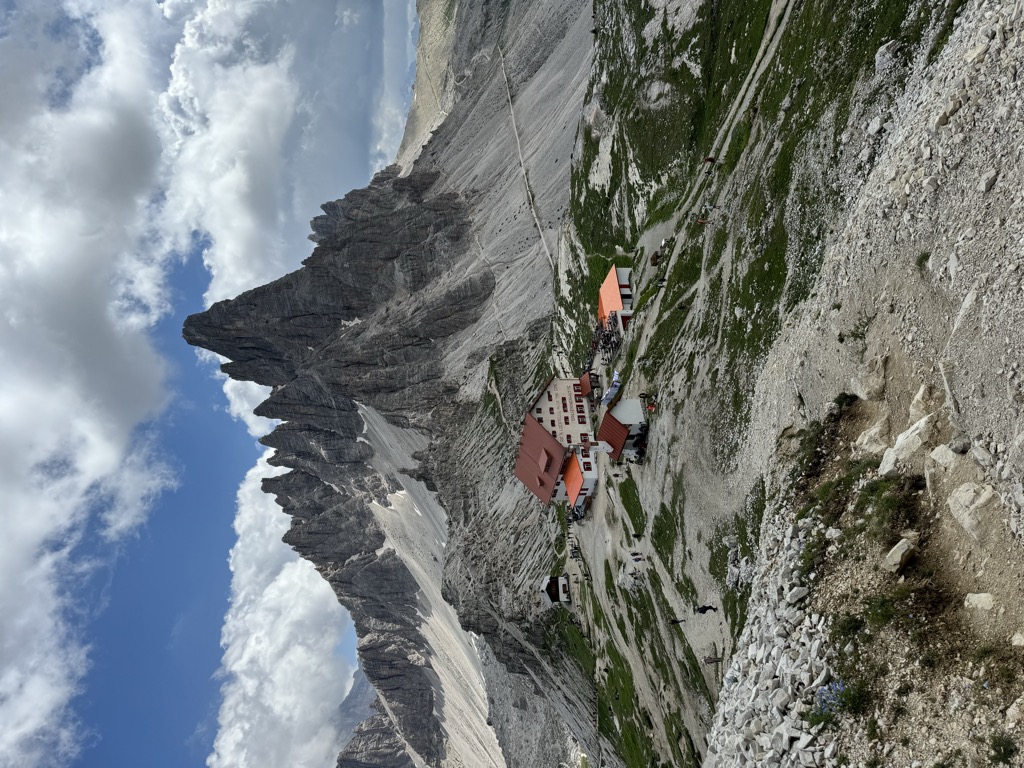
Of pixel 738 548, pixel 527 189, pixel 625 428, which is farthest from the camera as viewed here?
pixel 527 189

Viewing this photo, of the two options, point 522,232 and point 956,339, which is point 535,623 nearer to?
point 956,339

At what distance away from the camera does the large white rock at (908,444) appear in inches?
864

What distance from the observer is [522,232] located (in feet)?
399

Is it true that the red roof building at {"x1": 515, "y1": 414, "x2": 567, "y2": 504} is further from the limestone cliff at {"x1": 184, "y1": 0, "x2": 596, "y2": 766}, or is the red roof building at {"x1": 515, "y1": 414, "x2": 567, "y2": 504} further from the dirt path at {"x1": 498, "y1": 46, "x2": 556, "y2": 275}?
the dirt path at {"x1": 498, "y1": 46, "x2": 556, "y2": 275}

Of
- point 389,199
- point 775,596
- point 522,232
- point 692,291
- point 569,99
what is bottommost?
point 775,596

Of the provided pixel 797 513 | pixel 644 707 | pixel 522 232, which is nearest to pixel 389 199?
pixel 522 232

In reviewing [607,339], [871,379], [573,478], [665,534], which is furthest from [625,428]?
[871,379]

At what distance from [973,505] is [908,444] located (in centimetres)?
389

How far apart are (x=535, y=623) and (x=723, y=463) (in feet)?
146

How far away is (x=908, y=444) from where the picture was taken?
2267 centimetres

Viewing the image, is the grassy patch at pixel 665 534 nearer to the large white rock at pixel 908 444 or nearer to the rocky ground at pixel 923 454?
the rocky ground at pixel 923 454

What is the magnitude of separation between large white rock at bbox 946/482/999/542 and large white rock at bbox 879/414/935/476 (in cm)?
252

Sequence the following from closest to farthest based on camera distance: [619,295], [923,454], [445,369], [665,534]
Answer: [923,454]
[665,534]
[619,295]
[445,369]

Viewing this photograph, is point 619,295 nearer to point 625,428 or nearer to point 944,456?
point 625,428
